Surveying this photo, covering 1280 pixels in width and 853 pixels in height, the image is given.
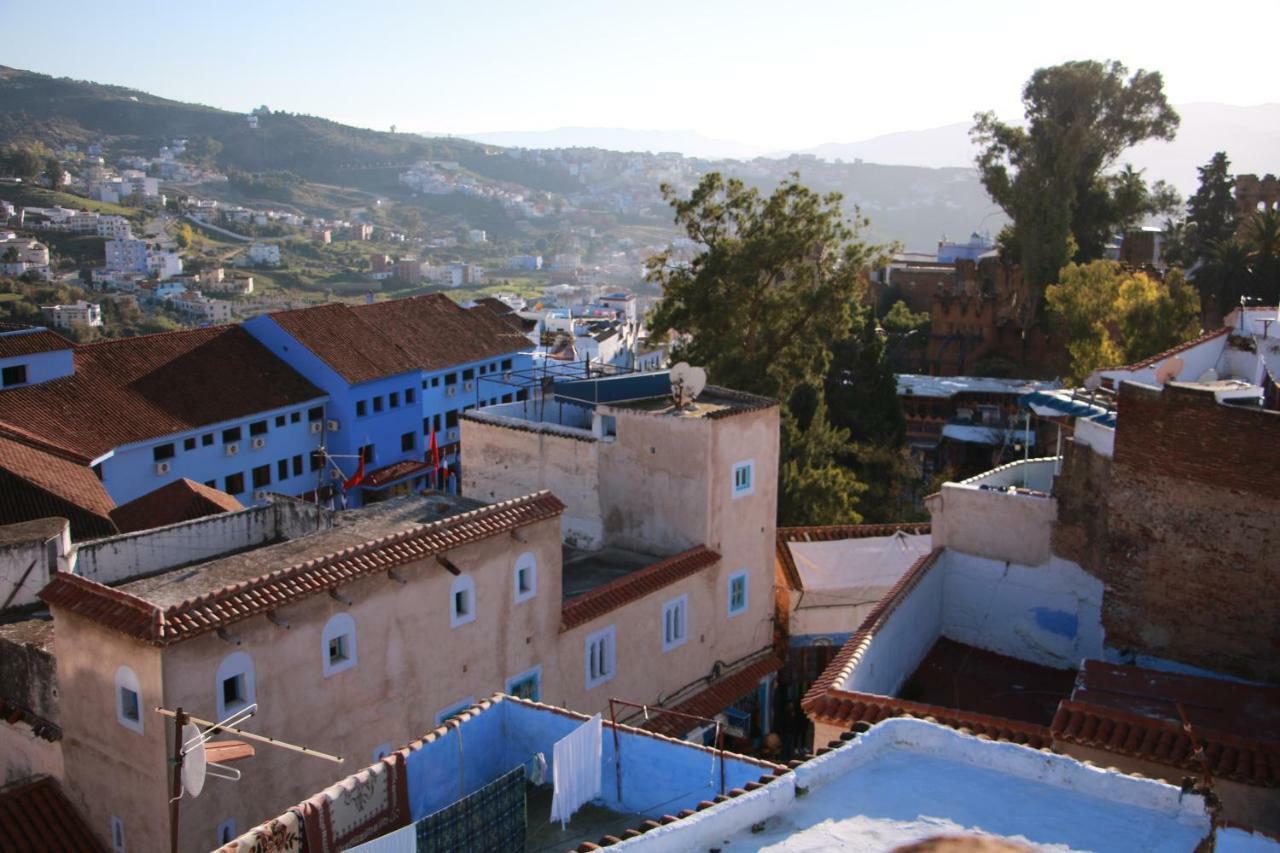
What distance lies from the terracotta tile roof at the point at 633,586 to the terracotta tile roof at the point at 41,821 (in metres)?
6.89

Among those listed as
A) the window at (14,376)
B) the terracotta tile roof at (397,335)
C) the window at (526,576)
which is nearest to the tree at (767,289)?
the terracotta tile roof at (397,335)

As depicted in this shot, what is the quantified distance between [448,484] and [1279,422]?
32.9m

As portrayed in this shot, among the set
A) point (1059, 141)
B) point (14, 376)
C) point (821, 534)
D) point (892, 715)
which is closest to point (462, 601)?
point (892, 715)

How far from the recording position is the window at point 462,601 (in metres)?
15.8

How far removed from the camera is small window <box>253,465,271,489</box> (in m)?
37.2

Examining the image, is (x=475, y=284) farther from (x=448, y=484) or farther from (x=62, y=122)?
(x=448, y=484)

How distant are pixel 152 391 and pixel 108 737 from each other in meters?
24.3

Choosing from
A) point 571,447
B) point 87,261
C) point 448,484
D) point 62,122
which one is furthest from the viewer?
point 62,122

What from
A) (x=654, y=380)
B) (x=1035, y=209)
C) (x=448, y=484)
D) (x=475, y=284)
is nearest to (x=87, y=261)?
(x=475, y=284)

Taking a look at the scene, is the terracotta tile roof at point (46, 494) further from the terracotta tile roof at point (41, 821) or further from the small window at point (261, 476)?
the small window at point (261, 476)

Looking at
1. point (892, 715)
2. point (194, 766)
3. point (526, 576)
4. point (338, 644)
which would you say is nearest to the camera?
point (194, 766)

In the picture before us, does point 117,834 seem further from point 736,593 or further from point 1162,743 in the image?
point 736,593

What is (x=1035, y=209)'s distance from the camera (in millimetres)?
45188

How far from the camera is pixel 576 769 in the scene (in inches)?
411
